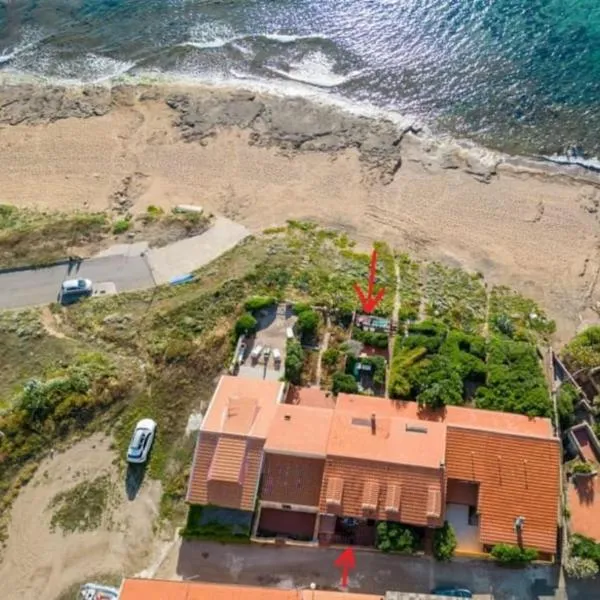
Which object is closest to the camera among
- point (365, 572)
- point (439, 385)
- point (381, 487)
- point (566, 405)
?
point (365, 572)

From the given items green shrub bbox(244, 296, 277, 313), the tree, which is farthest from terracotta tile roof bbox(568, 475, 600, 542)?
green shrub bbox(244, 296, 277, 313)

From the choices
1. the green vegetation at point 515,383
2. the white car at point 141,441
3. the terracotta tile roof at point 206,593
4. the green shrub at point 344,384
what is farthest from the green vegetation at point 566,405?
the white car at point 141,441

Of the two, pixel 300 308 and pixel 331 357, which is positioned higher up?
pixel 300 308

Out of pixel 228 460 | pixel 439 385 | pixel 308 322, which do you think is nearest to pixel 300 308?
pixel 308 322

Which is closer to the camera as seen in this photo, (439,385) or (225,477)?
(225,477)

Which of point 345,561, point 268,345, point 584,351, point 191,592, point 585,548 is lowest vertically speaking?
point 191,592

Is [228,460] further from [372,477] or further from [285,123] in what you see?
[285,123]

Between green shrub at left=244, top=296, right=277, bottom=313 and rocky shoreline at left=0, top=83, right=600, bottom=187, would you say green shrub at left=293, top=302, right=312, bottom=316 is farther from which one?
rocky shoreline at left=0, top=83, right=600, bottom=187

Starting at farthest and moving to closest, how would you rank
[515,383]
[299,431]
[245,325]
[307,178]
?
[307,178] < [245,325] < [515,383] < [299,431]
